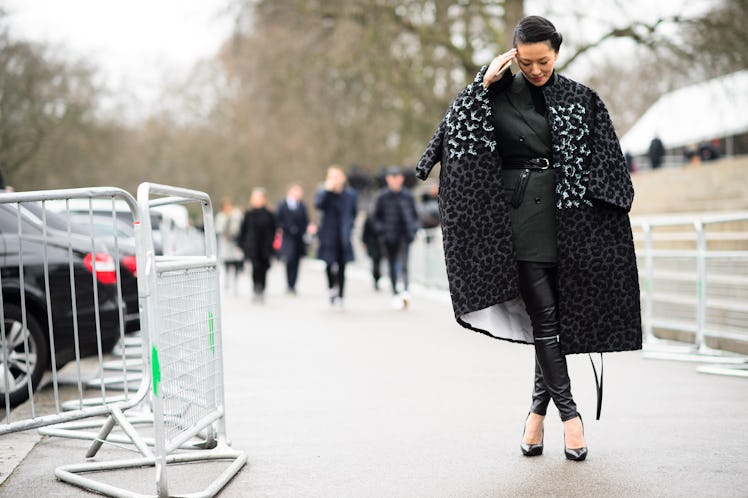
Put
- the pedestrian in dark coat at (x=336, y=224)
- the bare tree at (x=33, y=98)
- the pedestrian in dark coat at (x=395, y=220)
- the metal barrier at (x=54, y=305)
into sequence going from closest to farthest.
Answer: the metal barrier at (x=54, y=305), the pedestrian in dark coat at (x=336, y=224), the pedestrian in dark coat at (x=395, y=220), the bare tree at (x=33, y=98)

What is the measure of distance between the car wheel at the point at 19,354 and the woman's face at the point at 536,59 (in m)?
3.71

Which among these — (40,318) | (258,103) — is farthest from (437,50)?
(40,318)

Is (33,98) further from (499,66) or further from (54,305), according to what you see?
(499,66)

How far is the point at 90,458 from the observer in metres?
5.43

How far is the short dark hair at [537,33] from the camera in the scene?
4898 millimetres

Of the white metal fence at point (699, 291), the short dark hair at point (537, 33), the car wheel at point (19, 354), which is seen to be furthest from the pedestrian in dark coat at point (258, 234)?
the short dark hair at point (537, 33)

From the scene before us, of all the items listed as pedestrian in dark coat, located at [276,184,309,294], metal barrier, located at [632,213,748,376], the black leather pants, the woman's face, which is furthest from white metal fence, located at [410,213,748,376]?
pedestrian in dark coat, located at [276,184,309,294]

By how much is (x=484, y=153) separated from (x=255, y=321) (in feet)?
30.9

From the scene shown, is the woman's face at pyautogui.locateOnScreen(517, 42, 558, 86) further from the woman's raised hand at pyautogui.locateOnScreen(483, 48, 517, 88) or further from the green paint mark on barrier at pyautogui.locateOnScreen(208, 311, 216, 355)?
the green paint mark on barrier at pyautogui.locateOnScreen(208, 311, 216, 355)

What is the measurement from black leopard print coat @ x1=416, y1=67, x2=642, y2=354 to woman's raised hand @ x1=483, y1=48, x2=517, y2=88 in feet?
0.33

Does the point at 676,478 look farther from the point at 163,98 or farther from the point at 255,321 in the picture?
the point at 163,98

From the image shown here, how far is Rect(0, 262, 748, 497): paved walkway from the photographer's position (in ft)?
15.6

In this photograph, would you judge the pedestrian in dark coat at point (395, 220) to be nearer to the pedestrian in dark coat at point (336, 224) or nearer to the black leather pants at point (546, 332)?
the pedestrian in dark coat at point (336, 224)

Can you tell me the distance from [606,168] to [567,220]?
305 mm
